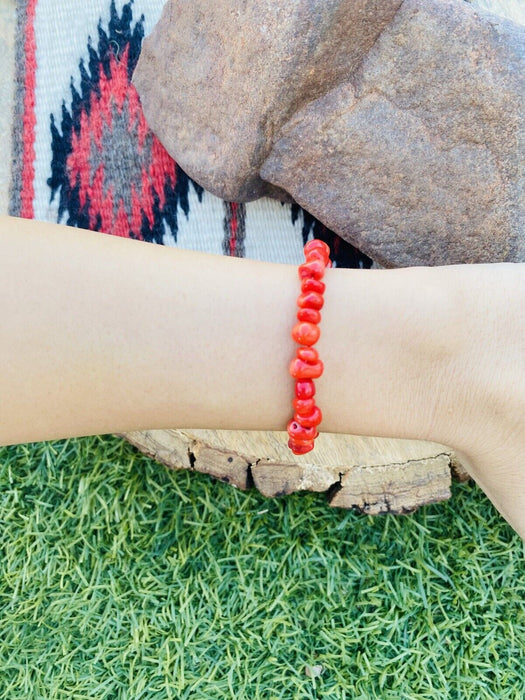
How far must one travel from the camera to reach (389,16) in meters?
1.12

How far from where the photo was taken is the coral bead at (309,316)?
3.03 ft

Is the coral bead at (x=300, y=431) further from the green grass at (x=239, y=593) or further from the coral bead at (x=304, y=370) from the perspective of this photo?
the green grass at (x=239, y=593)

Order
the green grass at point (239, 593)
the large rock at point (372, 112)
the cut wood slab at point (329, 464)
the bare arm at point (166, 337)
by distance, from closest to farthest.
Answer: the bare arm at point (166, 337) < the large rock at point (372, 112) < the cut wood slab at point (329, 464) < the green grass at point (239, 593)

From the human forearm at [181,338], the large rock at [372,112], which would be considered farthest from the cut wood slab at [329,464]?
the large rock at [372,112]

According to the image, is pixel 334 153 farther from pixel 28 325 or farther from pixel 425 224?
pixel 28 325

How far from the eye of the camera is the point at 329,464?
1276mm

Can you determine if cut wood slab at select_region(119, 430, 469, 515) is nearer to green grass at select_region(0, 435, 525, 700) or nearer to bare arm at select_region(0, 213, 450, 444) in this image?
green grass at select_region(0, 435, 525, 700)

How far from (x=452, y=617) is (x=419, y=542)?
6.6 inches

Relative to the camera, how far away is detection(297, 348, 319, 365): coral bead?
3.02 feet

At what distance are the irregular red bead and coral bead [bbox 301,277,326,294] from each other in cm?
16

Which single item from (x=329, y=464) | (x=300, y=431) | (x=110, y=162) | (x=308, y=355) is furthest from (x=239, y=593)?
(x=110, y=162)

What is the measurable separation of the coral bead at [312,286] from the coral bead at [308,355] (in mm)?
86

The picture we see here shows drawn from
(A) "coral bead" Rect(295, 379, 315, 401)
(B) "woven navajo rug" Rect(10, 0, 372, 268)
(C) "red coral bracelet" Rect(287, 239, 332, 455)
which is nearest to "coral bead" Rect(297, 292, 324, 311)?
(C) "red coral bracelet" Rect(287, 239, 332, 455)

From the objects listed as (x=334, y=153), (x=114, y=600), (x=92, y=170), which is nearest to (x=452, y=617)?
(x=114, y=600)
